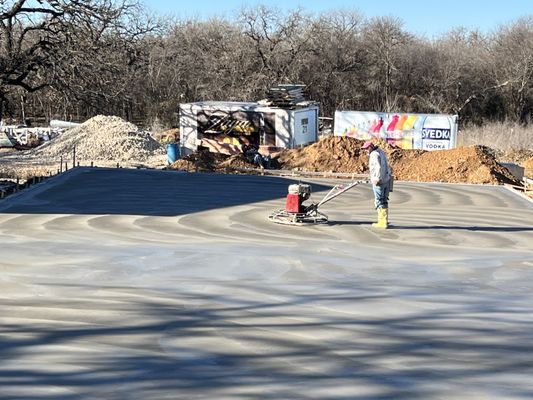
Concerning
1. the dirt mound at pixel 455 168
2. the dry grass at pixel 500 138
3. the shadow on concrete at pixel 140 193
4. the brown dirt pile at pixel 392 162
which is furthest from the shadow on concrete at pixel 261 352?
the dry grass at pixel 500 138

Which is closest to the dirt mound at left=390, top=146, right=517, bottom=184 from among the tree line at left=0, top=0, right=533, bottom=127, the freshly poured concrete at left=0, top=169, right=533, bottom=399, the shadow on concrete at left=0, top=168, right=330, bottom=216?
the shadow on concrete at left=0, top=168, right=330, bottom=216

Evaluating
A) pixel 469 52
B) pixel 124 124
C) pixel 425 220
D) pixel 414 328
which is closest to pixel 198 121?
pixel 124 124

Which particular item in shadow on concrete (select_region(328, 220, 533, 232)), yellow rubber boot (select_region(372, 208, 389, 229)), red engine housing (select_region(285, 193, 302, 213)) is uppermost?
red engine housing (select_region(285, 193, 302, 213))

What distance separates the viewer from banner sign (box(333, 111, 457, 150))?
30906 millimetres

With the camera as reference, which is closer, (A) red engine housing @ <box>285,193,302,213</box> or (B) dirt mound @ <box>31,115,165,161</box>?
(A) red engine housing @ <box>285,193,302,213</box>

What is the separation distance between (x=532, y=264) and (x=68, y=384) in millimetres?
6920

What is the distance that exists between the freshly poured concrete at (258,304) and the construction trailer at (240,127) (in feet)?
49.7

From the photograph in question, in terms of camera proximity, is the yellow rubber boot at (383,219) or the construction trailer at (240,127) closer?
the yellow rubber boot at (383,219)

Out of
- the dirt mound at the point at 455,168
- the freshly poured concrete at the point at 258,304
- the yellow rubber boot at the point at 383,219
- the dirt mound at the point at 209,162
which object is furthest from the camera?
the dirt mound at the point at 209,162

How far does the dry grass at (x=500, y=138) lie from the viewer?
3784 cm

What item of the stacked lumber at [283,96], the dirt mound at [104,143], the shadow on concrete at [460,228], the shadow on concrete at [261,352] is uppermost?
the stacked lumber at [283,96]

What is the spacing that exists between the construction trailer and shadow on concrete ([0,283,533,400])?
22.2 m

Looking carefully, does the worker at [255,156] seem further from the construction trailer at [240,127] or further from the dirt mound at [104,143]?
the dirt mound at [104,143]

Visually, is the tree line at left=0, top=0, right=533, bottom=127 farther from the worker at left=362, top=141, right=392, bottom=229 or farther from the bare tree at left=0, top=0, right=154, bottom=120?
the worker at left=362, top=141, right=392, bottom=229
